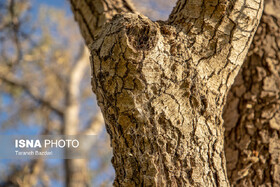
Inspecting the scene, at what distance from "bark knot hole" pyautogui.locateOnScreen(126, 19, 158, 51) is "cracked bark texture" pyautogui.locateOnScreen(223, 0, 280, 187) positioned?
92 cm

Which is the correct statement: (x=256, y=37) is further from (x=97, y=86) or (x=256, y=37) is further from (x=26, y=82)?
(x=26, y=82)

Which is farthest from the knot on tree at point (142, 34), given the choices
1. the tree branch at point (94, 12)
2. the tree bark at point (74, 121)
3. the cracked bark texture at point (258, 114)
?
the tree bark at point (74, 121)

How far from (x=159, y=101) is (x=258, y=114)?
0.91 metres

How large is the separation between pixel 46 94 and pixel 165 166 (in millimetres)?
7022

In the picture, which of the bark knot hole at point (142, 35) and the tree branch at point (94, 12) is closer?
the bark knot hole at point (142, 35)

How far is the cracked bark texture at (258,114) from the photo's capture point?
5.63 ft

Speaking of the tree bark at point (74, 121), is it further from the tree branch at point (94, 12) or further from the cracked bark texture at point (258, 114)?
the cracked bark texture at point (258, 114)

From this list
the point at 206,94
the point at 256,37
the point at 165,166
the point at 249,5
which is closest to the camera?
the point at 165,166

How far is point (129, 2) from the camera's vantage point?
Result: 6.73 feet

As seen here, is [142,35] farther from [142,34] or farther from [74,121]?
[74,121]

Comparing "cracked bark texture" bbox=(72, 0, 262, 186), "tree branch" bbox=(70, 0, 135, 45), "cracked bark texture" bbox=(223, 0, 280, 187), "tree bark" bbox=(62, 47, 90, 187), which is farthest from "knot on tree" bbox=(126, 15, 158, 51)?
"tree bark" bbox=(62, 47, 90, 187)

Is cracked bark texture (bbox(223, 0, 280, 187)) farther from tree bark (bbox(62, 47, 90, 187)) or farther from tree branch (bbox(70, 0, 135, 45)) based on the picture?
tree bark (bbox(62, 47, 90, 187))

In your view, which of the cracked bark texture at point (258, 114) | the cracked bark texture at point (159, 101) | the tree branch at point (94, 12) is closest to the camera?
the cracked bark texture at point (159, 101)

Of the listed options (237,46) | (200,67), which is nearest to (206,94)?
(200,67)
